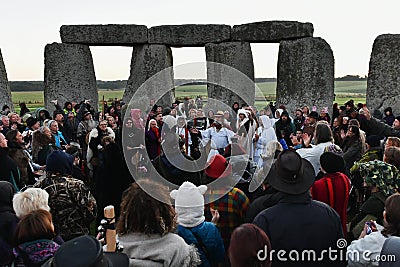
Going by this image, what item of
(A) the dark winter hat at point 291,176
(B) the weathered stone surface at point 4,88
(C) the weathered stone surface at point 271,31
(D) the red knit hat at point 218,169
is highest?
(C) the weathered stone surface at point 271,31

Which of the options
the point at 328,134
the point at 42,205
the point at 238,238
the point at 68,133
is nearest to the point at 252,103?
the point at 68,133

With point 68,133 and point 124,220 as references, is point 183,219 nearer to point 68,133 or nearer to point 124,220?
point 124,220

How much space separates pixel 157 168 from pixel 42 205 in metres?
2.24

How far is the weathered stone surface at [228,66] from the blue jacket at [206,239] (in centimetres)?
1164

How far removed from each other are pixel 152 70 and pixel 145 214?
13.1 m

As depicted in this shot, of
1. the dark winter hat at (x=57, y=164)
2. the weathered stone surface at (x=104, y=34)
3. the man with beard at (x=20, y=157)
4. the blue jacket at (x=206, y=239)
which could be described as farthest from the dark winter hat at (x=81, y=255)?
the weathered stone surface at (x=104, y=34)

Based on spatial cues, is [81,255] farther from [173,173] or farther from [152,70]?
[152,70]

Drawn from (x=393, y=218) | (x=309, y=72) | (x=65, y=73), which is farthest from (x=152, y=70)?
(x=393, y=218)

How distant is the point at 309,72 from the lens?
47.3 feet

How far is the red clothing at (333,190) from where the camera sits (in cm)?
413

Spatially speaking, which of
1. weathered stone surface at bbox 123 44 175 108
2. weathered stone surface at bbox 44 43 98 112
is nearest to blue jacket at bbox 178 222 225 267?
weathered stone surface at bbox 123 44 175 108

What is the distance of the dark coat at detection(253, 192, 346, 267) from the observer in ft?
9.82

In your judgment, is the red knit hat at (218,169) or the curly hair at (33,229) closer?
the curly hair at (33,229)

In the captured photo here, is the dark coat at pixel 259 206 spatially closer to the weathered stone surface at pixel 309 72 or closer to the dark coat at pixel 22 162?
the dark coat at pixel 22 162
